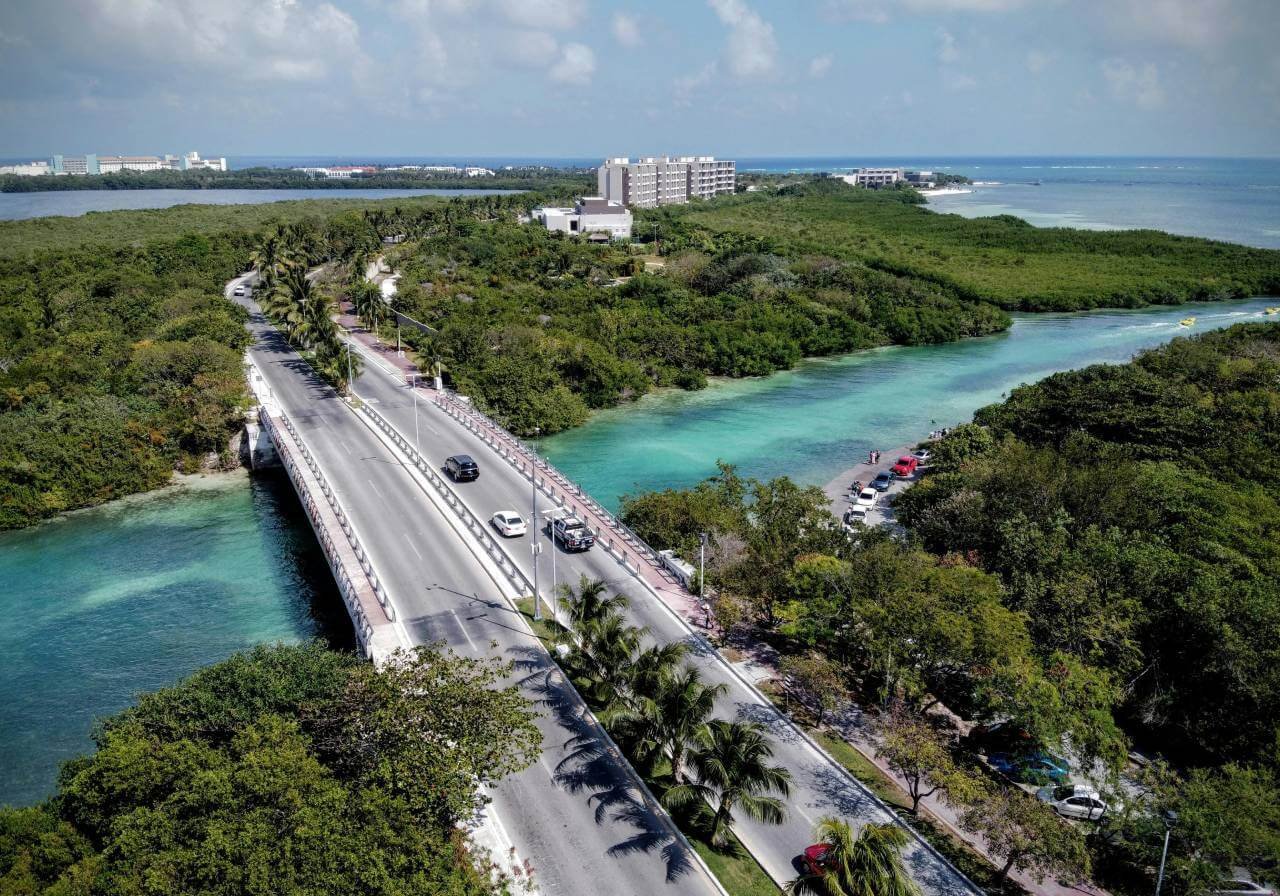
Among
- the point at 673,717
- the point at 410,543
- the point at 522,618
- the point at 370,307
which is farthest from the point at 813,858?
the point at 370,307

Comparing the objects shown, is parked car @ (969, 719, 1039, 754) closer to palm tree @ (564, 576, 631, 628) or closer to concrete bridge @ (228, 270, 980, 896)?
concrete bridge @ (228, 270, 980, 896)

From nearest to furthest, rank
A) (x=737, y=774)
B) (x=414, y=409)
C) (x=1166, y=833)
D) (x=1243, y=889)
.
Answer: (x=1166, y=833), (x=1243, y=889), (x=737, y=774), (x=414, y=409)

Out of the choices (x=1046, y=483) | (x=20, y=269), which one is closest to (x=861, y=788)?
(x=1046, y=483)

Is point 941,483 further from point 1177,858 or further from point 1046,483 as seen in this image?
point 1177,858

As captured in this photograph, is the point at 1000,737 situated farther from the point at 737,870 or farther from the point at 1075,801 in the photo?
the point at 737,870

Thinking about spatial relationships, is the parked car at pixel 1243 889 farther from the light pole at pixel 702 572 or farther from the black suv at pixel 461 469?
the black suv at pixel 461 469

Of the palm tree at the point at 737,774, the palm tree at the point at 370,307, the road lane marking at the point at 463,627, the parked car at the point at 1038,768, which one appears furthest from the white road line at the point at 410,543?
the palm tree at the point at 370,307
